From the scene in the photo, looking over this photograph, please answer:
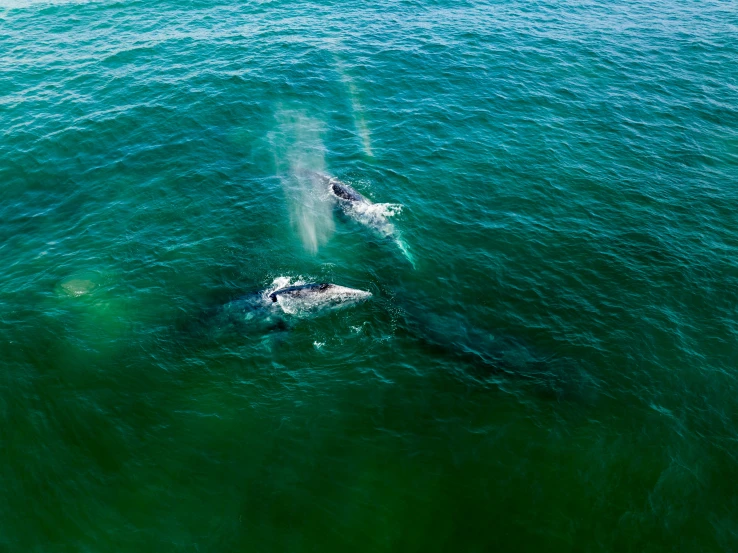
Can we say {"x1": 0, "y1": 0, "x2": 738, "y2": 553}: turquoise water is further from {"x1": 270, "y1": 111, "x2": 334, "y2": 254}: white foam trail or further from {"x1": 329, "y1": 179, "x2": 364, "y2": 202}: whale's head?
{"x1": 329, "y1": 179, "x2": 364, "y2": 202}: whale's head

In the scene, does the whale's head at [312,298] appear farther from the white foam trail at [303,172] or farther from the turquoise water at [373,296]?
the white foam trail at [303,172]

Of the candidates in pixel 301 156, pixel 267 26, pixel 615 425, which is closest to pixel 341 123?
pixel 301 156

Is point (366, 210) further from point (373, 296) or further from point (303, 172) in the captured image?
point (373, 296)

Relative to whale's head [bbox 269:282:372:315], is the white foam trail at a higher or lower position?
higher

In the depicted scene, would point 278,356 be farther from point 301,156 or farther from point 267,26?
point 267,26

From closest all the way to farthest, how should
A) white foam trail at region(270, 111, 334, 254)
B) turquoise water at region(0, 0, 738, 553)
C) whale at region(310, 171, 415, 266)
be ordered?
turquoise water at region(0, 0, 738, 553)
whale at region(310, 171, 415, 266)
white foam trail at region(270, 111, 334, 254)

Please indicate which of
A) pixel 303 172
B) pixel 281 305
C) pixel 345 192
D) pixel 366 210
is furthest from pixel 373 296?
pixel 303 172

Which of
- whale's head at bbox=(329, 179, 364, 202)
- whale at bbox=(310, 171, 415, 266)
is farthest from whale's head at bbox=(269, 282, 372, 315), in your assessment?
whale's head at bbox=(329, 179, 364, 202)

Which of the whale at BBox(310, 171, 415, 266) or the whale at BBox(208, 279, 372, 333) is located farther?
the whale at BBox(310, 171, 415, 266)
